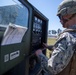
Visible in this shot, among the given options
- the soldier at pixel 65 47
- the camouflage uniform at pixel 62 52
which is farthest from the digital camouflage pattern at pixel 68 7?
the camouflage uniform at pixel 62 52

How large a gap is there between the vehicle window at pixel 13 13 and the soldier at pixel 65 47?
0.38 metres

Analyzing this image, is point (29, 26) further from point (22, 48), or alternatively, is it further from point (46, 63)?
point (46, 63)

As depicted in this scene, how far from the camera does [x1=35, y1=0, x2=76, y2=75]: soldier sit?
1342 millimetres

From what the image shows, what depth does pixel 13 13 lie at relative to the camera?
1.57 metres

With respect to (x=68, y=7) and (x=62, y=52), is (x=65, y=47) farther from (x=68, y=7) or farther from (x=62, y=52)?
(x=68, y=7)

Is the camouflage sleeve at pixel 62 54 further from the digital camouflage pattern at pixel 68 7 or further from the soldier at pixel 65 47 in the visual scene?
the digital camouflage pattern at pixel 68 7

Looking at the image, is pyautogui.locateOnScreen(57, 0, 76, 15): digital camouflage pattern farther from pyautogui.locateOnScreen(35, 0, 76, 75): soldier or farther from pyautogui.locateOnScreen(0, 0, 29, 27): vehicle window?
pyautogui.locateOnScreen(0, 0, 29, 27): vehicle window

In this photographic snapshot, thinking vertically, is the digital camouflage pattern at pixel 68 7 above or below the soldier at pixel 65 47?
above

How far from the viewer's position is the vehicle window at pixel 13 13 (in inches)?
54.7

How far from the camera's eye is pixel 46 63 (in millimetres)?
1446

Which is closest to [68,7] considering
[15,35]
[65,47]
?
[65,47]

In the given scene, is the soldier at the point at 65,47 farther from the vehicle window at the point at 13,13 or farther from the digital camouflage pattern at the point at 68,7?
the vehicle window at the point at 13,13

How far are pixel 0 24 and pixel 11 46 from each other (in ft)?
0.61

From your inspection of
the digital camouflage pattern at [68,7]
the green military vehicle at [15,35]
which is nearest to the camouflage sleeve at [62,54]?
the digital camouflage pattern at [68,7]
